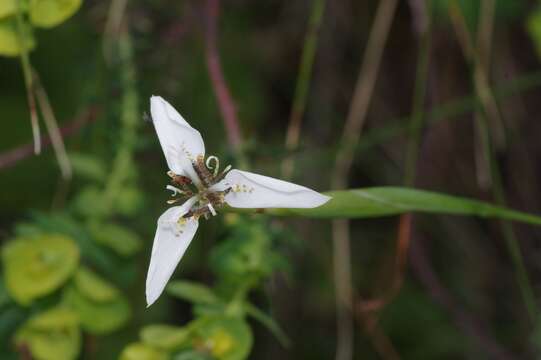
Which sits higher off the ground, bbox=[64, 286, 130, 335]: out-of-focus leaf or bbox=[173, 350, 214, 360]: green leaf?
Result: bbox=[64, 286, 130, 335]: out-of-focus leaf

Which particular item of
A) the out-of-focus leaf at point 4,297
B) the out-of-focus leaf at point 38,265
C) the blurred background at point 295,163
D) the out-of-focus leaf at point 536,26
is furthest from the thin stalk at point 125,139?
the out-of-focus leaf at point 536,26

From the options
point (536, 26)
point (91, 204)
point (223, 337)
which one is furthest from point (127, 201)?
point (536, 26)

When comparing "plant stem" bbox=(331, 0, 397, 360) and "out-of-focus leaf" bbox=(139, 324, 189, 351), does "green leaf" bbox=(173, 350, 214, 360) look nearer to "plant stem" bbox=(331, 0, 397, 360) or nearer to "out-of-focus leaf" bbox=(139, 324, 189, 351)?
"out-of-focus leaf" bbox=(139, 324, 189, 351)

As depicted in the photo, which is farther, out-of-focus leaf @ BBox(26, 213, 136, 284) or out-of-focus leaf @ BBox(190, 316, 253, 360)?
out-of-focus leaf @ BBox(26, 213, 136, 284)

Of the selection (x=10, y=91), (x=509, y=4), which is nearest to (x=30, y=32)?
(x=10, y=91)

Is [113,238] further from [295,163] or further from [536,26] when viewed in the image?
[536,26]

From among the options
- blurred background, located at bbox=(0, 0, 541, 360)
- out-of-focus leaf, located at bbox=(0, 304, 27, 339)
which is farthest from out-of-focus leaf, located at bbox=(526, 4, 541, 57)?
out-of-focus leaf, located at bbox=(0, 304, 27, 339)

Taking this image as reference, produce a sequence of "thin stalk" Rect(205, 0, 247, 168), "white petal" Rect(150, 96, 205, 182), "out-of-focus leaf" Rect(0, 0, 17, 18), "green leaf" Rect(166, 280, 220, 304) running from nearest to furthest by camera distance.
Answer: "white petal" Rect(150, 96, 205, 182) < "out-of-focus leaf" Rect(0, 0, 17, 18) < "green leaf" Rect(166, 280, 220, 304) < "thin stalk" Rect(205, 0, 247, 168)

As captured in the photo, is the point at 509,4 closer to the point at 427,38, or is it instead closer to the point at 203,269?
the point at 427,38
